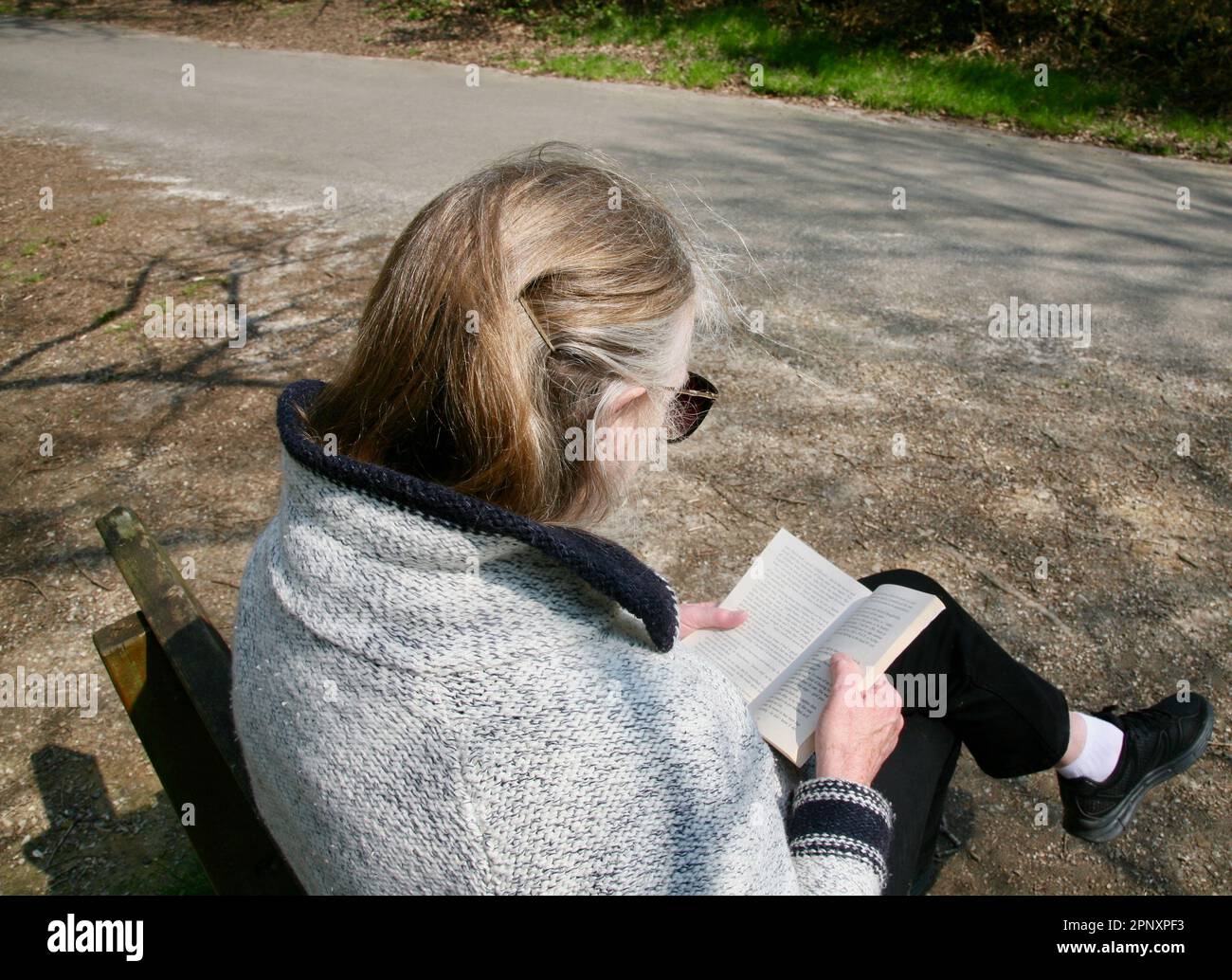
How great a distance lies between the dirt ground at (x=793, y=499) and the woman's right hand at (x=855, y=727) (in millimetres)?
729

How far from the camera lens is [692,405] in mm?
→ 1560

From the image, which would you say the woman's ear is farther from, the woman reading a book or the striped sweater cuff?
the striped sweater cuff

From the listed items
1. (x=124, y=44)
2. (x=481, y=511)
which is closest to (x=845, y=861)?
(x=481, y=511)

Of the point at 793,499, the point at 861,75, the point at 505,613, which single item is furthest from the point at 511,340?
the point at 861,75

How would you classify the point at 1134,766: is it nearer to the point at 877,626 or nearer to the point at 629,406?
the point at 877,626

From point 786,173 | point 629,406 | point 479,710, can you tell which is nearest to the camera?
point 479,710

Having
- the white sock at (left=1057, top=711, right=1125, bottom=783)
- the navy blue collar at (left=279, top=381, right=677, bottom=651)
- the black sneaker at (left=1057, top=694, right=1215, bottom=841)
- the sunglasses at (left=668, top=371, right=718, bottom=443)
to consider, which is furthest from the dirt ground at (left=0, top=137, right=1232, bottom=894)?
the navy blue collar at (left=279, top=381, right=677, bottom=651)

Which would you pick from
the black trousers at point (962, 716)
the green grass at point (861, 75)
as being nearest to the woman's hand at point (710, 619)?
the black trousers at point (962, 716)

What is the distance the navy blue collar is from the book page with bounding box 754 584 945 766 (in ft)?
1.94

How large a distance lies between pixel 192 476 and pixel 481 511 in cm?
259

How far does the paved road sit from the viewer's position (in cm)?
462

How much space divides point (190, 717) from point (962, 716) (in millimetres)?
1478
